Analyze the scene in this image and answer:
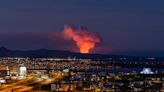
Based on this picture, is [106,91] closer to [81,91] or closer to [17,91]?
[81,91]

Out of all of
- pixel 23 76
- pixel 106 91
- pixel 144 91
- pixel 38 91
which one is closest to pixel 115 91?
pixel 106 91

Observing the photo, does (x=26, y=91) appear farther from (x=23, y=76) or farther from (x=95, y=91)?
(x=23, y=76)

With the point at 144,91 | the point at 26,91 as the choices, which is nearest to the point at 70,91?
the point at 26,91

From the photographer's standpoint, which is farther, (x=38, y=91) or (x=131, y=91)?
(x=131, y=91)

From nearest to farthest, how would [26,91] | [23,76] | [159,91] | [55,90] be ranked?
[26,91] → [55,90] → [159,91] → [23,76]

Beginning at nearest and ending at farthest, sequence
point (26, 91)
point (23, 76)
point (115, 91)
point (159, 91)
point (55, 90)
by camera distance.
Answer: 1. point (26, 91)
2. point (55, 90)
3. point (115, 91)
4. point (159, 91)
5. point (23, 76)

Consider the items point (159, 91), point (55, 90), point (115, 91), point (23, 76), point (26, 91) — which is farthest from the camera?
point (23, 76)

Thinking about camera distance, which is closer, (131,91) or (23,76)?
(131,91)

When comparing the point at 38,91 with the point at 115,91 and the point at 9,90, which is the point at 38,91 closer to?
the point at 9,90
